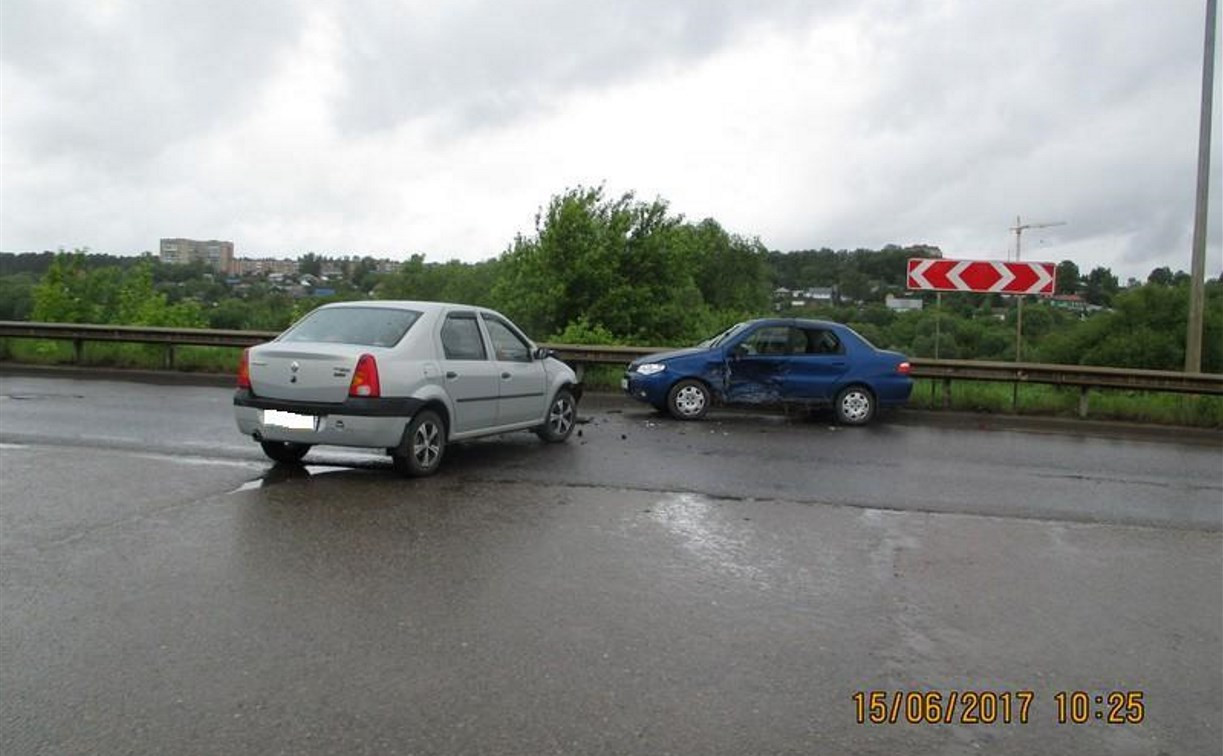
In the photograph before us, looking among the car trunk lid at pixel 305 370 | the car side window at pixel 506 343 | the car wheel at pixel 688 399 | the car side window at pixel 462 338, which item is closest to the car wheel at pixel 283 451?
the car trunk lid at pixel 305 370

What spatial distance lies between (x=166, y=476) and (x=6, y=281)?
18.9 meters

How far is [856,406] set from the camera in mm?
→ 13875

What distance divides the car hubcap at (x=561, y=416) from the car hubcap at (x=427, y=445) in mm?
2324

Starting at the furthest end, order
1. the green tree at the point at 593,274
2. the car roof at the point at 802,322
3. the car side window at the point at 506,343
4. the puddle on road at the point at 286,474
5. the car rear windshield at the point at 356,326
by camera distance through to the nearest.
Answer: the green tree at the point at 593,274 → the car roof at the point at 802,322 → the car side window at the point at 506,343 → the car rear windshield at the point at 356,326 → the puddle on road at the point at 286,474

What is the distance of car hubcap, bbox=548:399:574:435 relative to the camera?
10883mm

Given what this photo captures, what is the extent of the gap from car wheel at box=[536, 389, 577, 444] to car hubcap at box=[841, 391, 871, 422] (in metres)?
4.71

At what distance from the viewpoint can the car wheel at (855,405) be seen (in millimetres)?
13852

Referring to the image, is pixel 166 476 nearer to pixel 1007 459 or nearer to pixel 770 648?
pixel 770 648

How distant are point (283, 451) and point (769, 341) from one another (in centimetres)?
743

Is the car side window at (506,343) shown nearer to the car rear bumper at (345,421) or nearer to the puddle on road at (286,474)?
the car rear bumper at (345,421)

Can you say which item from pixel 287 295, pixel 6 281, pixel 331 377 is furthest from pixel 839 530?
pixel 6 281

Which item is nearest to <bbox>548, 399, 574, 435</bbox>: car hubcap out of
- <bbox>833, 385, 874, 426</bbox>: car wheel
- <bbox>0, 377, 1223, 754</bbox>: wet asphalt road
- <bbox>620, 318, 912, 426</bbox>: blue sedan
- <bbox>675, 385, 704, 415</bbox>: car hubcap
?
<bbox>0, 377, 1223, 754</bbox>: wet asphalt road

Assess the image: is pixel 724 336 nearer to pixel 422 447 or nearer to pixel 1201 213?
pixel 422 447

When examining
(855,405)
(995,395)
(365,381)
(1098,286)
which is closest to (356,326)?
(365,381)
